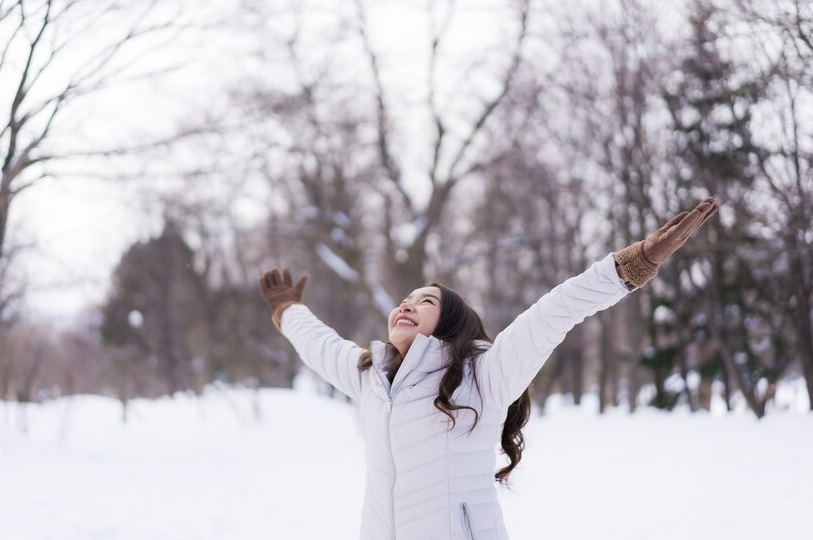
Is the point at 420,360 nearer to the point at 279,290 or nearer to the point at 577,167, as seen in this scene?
the point at 279,290

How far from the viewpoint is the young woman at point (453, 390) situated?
2.40 m

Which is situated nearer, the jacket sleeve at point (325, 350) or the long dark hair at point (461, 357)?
the long dark hair at point (461, 357)

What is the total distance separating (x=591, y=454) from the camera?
9.25 meters

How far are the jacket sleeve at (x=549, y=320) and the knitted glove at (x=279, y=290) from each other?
4.10 ft

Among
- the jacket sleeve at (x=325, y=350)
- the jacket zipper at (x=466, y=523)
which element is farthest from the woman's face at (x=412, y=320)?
the jacket zipper at (x=466, y=523)

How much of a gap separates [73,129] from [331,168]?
932 centimetres

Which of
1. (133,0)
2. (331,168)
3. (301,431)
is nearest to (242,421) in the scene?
(301,431)

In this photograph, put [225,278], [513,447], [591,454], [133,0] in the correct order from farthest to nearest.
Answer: [225,278] → [591,454] → [133,0] → [513,447]

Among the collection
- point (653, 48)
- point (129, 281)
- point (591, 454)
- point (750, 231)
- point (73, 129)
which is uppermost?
point (129, 281)

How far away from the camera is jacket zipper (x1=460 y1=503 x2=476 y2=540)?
8.35 ft

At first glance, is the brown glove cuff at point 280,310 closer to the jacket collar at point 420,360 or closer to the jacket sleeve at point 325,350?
the jacket sleeve at point 325,350

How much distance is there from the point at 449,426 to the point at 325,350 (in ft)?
2.49

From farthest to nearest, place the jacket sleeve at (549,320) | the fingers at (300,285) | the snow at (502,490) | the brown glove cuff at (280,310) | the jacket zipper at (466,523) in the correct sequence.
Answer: the snow at (502,490) → the fingers at (300,285) → the brown glove cuff at (280,310) → the jacket zipper at (466,523) → the jacket sleeve at (549,320)

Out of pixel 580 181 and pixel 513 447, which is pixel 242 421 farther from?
pixel 513 447
